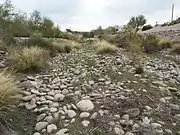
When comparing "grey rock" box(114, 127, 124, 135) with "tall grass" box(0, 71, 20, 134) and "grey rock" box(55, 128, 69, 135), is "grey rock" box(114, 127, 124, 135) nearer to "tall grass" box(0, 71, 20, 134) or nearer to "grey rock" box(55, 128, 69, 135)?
"grey rock" box(55, 128, 69, 135)

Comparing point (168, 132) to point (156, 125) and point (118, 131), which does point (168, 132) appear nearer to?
point (156, 125)

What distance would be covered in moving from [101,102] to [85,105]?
37 cm

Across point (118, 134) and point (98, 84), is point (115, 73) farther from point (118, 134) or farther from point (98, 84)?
point (118, 134)

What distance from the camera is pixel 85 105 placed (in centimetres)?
543

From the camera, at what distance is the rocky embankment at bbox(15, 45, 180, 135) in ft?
16.0

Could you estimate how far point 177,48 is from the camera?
643 inches

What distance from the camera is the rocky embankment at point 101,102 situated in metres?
4.86

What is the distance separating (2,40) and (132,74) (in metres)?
5.18

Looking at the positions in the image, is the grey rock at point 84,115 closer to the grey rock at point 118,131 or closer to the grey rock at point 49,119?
the grey rock at point 49,119

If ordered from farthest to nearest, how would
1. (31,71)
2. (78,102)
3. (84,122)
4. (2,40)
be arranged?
(2,40), (31,71), (78,102), (84,122)

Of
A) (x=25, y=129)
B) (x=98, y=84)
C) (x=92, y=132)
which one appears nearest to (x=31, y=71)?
(x=98, y=84)

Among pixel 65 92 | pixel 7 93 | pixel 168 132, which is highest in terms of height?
pixel 7 93

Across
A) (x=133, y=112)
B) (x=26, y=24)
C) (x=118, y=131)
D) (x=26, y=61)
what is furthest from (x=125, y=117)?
(x=26, y=24)

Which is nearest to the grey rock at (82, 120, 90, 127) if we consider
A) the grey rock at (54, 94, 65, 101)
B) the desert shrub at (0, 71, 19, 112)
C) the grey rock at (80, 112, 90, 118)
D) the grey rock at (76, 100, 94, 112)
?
the grey rock at (80, 112, 90, 118)
